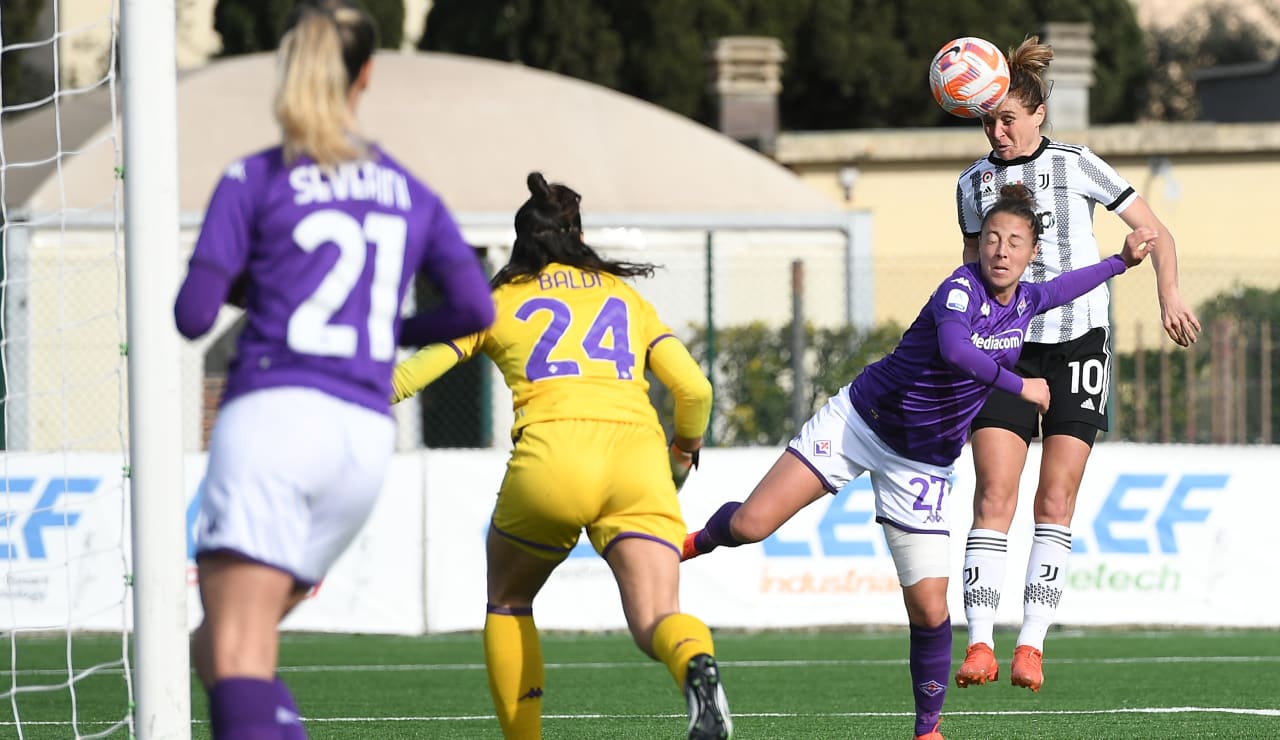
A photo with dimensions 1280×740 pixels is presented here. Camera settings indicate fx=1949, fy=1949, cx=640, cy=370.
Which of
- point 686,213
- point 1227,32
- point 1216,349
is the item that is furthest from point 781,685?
point 1227,32

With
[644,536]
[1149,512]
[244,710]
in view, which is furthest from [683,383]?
[1149,512]

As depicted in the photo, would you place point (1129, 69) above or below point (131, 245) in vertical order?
above

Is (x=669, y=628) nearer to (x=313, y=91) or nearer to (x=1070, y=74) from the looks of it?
(x=313, y=91)

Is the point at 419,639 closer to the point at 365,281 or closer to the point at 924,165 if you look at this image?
the point at 365,281

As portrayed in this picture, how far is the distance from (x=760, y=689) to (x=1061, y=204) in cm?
327

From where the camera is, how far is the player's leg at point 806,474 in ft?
22.4

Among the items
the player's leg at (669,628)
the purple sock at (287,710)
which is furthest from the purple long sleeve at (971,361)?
the purple sock at (287,710)

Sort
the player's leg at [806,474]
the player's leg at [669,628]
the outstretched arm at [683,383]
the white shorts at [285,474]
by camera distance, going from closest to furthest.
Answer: the white shorts at [285,474]
the player's leg at [669,628]
the outstretched arm at [683,383]
the player's leg at [806,474]

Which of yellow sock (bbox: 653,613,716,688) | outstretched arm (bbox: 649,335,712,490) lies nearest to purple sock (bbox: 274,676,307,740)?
yellow sock (bbox: 653,613,716,688)

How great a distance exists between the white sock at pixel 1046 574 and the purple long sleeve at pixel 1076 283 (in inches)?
36.9

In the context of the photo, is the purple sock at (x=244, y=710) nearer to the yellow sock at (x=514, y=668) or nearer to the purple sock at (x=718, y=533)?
the yellow sock at (x=514, y=668)

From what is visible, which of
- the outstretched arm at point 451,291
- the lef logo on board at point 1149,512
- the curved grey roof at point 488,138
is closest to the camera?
the outstretched arm at point 451,291

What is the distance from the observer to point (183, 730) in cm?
560

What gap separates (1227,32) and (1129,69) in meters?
8.85
